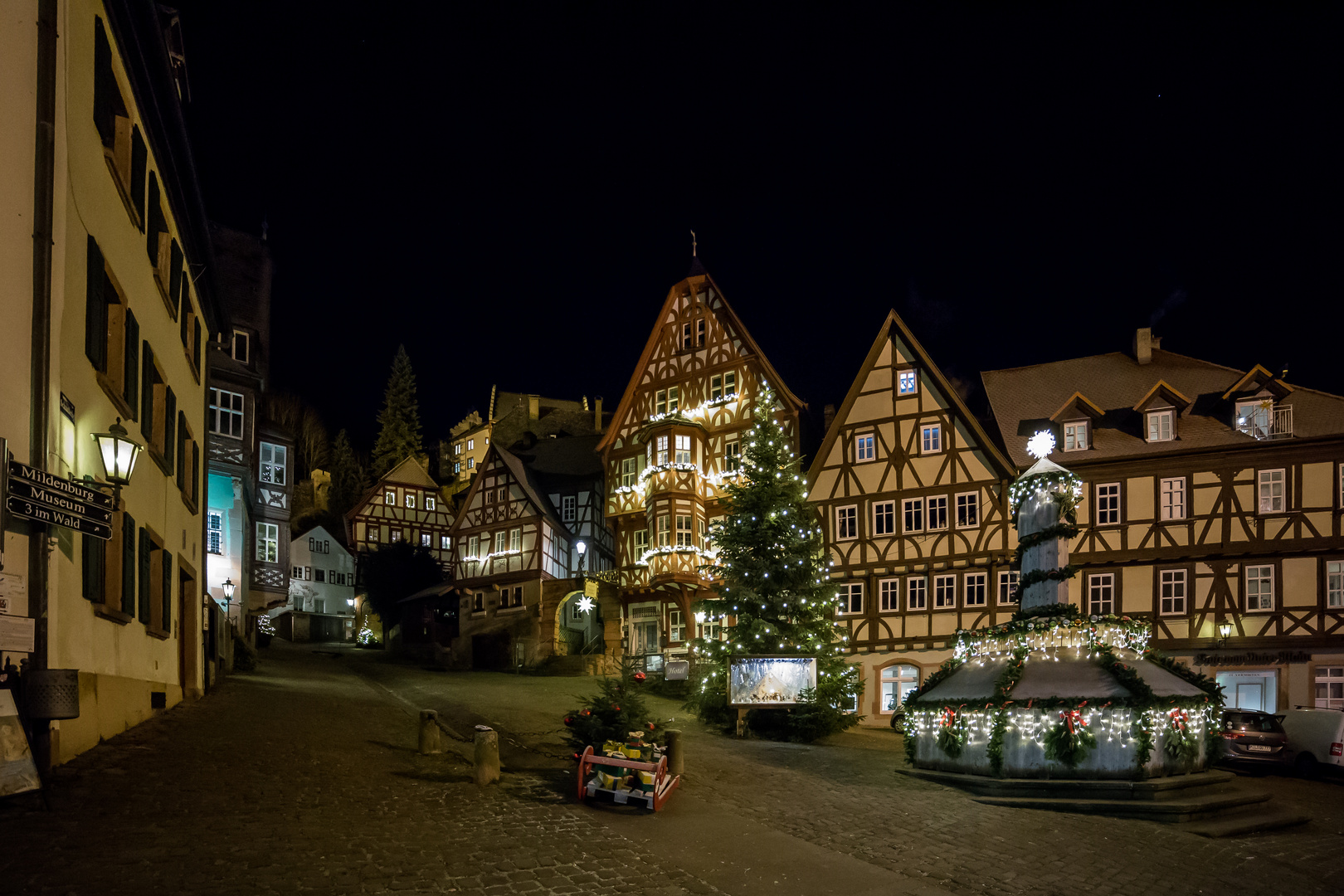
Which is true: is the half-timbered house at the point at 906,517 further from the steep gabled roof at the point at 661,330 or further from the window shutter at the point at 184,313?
the window shutter at the point at 184,313

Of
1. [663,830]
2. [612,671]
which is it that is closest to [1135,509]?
[612,671]

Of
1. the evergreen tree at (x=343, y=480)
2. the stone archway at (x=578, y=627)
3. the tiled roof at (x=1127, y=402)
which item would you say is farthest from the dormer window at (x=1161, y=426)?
the evergreen tree at (x=343, y=480)

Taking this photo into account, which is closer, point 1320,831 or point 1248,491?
point 1320,831

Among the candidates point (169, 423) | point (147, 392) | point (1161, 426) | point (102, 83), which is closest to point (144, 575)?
point (147, 392)

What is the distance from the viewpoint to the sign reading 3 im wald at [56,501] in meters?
9.88

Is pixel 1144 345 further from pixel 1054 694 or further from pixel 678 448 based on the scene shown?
pixel 1054 694

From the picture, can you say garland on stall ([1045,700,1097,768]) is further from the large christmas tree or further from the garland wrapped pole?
the large christmas tree

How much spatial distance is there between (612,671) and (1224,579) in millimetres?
20516

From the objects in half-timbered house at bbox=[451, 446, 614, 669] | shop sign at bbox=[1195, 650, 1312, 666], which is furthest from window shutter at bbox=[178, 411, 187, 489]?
shop sign at bbox=[1195, 650, 1312, 666]

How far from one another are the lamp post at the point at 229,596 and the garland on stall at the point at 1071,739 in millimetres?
26864

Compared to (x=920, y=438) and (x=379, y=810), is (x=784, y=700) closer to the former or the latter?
(x=379, y=810)

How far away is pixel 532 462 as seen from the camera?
174 ft

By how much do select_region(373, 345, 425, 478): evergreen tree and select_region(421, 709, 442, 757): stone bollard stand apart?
71.9 m

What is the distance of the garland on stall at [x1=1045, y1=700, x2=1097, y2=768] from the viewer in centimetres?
1602
